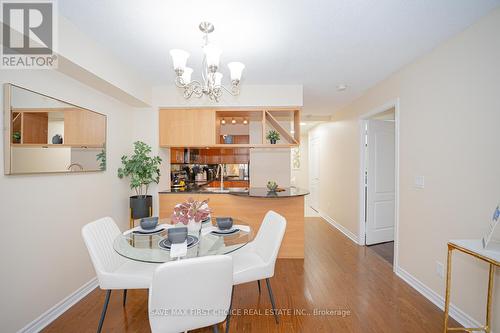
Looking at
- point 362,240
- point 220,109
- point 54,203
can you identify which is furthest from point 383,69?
point 54,203

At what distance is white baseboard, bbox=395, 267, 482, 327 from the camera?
1817 millimetres

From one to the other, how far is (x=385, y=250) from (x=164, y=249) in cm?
357

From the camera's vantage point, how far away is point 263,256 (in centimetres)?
200

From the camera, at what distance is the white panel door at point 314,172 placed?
6279 mm

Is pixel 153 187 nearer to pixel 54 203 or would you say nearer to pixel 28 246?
pixel 54 203

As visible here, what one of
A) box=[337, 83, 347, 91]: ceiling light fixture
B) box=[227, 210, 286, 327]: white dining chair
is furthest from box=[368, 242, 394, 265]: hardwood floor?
box=[337, 83, 347, 91]: ceiling light fixture

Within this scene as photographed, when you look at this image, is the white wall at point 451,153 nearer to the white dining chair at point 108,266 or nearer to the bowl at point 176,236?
the bowl at point 176,236

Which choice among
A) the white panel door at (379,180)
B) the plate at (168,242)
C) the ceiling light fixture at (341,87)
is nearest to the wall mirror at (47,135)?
the plate at (168,242)

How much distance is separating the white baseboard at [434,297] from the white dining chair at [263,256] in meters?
1.65

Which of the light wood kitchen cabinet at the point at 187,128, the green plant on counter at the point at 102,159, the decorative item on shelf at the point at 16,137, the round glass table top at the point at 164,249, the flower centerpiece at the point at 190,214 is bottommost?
the round glass table top at the point at 164,249

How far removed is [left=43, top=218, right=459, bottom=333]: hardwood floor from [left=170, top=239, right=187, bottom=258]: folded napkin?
89 centimetres

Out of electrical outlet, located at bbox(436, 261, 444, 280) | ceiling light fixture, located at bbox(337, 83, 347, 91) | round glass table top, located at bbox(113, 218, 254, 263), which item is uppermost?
ceiling light fixture, located at bbox(337, 83, 347, 91)

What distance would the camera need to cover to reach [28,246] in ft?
5.76

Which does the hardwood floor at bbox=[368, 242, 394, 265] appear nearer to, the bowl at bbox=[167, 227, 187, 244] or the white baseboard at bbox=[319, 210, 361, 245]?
the white baseboard at bbox=[319, 210, 361, 245]
